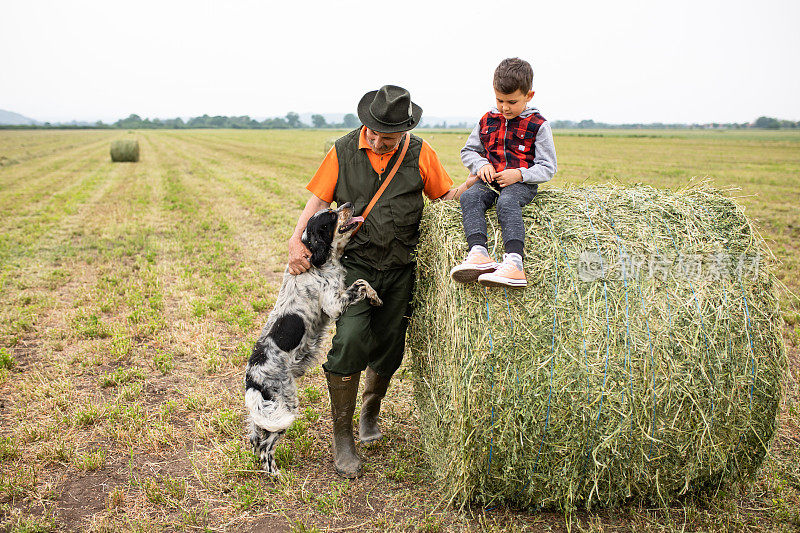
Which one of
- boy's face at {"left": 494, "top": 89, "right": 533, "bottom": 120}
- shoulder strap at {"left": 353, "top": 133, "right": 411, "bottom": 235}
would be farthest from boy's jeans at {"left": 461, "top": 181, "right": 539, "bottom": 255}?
shoulder strap at {"left": 353, "top": 133, "right": 411, "bottom": 235}

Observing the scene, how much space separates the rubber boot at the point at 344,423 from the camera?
14.3 ft

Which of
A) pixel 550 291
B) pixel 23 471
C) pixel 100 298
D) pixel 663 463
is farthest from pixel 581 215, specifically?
Answer: pixel 100 298

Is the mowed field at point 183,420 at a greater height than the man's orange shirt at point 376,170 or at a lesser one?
lesser

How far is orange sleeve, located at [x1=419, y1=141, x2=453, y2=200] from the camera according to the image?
4520 mm

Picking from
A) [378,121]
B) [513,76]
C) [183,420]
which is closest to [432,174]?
[378,121]

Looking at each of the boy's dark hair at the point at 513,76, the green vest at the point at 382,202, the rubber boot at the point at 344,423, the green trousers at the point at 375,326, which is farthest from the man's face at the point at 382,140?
the rubber boot at the point at 344,423

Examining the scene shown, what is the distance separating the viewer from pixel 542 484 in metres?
3.68

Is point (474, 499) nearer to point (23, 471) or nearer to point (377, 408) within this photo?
point (377, 408)

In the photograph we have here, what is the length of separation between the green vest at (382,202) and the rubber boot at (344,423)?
992 millimetres

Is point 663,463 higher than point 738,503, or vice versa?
point 663,463

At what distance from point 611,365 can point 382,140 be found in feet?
7.77

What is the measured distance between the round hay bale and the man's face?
91.8 ft

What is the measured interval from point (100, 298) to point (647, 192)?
7.55m

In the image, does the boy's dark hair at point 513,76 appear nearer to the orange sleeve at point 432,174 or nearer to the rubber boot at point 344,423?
the orange sleeve at point 432,174
